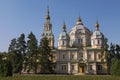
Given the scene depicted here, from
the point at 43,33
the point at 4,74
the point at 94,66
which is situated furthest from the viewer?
the point at 43,33

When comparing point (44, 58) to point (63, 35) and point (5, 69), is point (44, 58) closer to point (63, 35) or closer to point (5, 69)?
point (63, 35)

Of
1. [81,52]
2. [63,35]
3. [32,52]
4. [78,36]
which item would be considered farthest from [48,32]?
[32,52]

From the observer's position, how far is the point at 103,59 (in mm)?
68688

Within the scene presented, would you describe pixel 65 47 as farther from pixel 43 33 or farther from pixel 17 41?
pixel 17 41

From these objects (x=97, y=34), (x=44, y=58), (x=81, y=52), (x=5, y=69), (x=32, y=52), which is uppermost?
(x=97, y=34)

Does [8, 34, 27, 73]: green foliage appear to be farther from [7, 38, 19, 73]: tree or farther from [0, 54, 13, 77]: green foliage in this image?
[0, 54, 13, 77]: green foliage

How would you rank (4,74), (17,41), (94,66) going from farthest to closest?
(94,66), (17,41), (4,74)

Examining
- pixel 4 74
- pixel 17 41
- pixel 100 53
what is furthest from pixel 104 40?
pixel 4 74

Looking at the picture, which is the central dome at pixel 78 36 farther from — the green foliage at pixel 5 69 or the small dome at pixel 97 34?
the green foliage at pixel 5 69

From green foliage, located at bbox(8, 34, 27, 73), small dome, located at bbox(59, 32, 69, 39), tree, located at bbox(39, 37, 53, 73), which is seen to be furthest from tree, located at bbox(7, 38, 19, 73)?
small dome, located at bbox(59, 32, 69, 39)

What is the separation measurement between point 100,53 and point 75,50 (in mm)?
6892

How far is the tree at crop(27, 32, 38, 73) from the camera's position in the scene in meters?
62.2

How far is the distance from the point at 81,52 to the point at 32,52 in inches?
586

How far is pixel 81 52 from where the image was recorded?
231 ft
